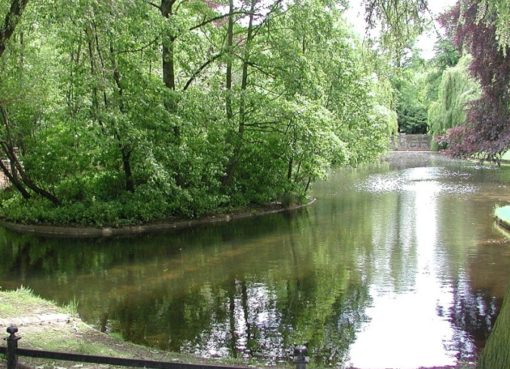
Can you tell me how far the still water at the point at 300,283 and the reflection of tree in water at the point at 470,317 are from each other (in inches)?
1.1

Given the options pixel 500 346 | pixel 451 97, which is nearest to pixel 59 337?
pixel 500 346

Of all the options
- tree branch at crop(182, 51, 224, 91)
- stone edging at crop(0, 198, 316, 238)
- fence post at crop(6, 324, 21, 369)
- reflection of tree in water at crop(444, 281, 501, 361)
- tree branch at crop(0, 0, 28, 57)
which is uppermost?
tree branch at crop(182, 51, 224, 91)

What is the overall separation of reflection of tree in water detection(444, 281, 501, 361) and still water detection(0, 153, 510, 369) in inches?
1.1

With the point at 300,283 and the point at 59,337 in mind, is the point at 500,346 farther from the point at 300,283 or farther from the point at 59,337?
the point at 300,283

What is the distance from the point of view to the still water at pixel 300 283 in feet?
26.9

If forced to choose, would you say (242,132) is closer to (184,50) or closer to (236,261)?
(184,50)

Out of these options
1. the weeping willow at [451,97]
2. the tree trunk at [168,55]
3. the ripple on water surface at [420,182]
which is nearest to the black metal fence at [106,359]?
the tree trunk at [168,55]

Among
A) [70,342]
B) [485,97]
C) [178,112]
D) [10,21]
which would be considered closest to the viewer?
[70,342]

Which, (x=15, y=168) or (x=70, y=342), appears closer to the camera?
(x=70, y=342)

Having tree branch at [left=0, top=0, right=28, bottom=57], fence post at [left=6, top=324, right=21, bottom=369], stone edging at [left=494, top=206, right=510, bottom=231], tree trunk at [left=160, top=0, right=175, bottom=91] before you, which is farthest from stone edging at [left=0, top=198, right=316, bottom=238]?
fence post at [left=6, top=324, right=21, bottom=369]

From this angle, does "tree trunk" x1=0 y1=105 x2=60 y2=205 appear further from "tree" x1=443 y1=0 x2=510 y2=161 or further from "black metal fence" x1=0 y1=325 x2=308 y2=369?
"black metal fence" x1=0 y1=325 x2=308 y2=369

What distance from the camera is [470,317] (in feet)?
29.8

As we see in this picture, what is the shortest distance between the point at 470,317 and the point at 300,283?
11.4ft

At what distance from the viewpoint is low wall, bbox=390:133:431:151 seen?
201 feet
